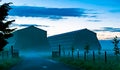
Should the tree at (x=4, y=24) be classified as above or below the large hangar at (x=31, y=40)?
above

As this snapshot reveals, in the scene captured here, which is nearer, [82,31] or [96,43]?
[96,43]

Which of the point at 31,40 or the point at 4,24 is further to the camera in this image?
the point at 31,40

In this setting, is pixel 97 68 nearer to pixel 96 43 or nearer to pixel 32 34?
pixel 32 34

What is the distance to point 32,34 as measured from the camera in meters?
166

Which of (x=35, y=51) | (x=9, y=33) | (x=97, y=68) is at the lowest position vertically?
(x=35, y=51)

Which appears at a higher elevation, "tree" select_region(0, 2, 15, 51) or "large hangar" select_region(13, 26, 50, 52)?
"tree" select_region(0, 2, 15, 51)

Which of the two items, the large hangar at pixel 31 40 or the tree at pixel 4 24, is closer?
the tree at pixel 4 24

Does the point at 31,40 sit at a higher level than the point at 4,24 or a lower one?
lower

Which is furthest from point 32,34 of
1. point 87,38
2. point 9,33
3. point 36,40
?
point 9,33

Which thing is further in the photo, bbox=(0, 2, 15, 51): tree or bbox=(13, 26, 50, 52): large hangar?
bbox=(13, 26, 50, 52): large hangar

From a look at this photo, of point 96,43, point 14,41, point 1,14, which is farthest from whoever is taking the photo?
point 96,43

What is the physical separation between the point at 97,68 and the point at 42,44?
445 feet

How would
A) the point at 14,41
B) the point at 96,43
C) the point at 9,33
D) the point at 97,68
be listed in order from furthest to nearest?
the point at 96,43 < the point at 14,41 < the point at 9,33 < the point at 97,68

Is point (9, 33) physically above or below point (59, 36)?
above
